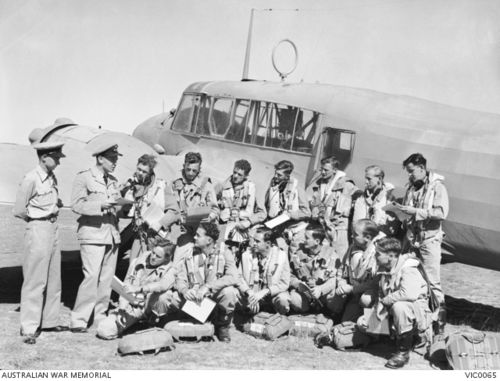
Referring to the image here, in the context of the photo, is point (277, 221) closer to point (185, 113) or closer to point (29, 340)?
point (29, 340)

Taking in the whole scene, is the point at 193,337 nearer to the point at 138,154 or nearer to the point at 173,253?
the point at 173,253

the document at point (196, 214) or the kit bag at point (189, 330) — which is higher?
the document at point (196, 214)

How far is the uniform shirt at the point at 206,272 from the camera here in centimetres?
678

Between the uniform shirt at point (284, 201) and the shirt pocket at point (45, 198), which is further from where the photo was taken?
the uniform shirt at point (284, 201)

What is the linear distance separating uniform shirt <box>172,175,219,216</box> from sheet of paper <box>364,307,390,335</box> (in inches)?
93.5

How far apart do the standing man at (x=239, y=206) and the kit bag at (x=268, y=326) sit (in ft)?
3.75

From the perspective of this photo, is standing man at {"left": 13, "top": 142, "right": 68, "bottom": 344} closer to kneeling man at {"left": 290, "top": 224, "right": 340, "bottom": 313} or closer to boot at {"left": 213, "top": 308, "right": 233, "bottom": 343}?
boot at {"left": 213, "top": 308, "right": 233, "bottom": 343}

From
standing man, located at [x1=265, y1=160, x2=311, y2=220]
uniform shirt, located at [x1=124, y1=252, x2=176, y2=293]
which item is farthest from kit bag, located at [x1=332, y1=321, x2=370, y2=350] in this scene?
uniform shirt, located at [x1=124, y1=252, x2=176, y2=293]

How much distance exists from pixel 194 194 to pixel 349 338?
2.66 meters

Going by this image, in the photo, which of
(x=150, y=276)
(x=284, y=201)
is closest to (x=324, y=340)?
(x=284, y=201)

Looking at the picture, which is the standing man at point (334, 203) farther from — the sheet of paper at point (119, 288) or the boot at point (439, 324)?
the sheet of paper at point (119, 288)

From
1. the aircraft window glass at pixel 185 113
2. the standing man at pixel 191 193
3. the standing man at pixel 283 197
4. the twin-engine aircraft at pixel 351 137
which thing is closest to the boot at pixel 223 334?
the standing man at pixel 191 193
